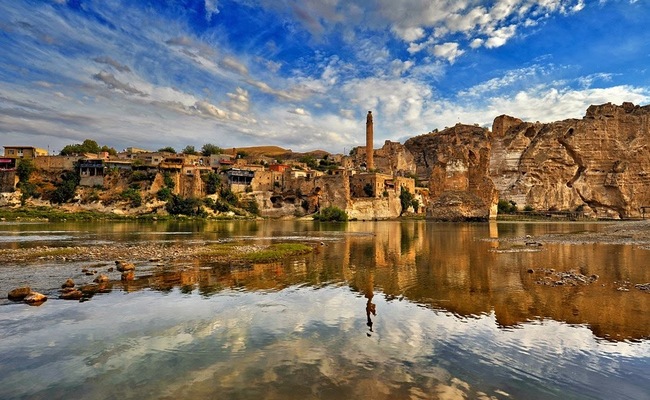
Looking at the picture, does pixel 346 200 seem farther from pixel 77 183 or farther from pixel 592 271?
pixel 592 271

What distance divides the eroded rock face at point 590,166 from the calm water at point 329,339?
258 feet

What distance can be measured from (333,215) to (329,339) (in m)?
60.6

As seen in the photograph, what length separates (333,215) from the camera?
68062 millimetres

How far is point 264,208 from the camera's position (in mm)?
76062

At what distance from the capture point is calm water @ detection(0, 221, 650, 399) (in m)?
5.51

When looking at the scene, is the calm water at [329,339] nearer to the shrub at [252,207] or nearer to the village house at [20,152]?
the shrub at [252,207]

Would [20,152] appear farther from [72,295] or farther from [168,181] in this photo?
[72,295]

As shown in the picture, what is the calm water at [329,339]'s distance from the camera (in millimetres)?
5508

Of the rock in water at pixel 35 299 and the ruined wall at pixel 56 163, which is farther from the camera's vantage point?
the ruined wall at pixel 56 163

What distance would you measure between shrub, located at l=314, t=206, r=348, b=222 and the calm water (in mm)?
53548

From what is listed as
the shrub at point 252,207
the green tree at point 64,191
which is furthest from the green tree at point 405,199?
the green tree at point 64,191

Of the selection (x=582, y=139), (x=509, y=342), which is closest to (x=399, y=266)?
(x=509, y=342)

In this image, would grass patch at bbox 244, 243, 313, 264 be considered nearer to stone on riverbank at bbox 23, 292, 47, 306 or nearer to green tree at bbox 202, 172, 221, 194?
stone on riverbank at bbox 23, 292, 47, 306

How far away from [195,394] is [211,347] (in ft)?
5.87
